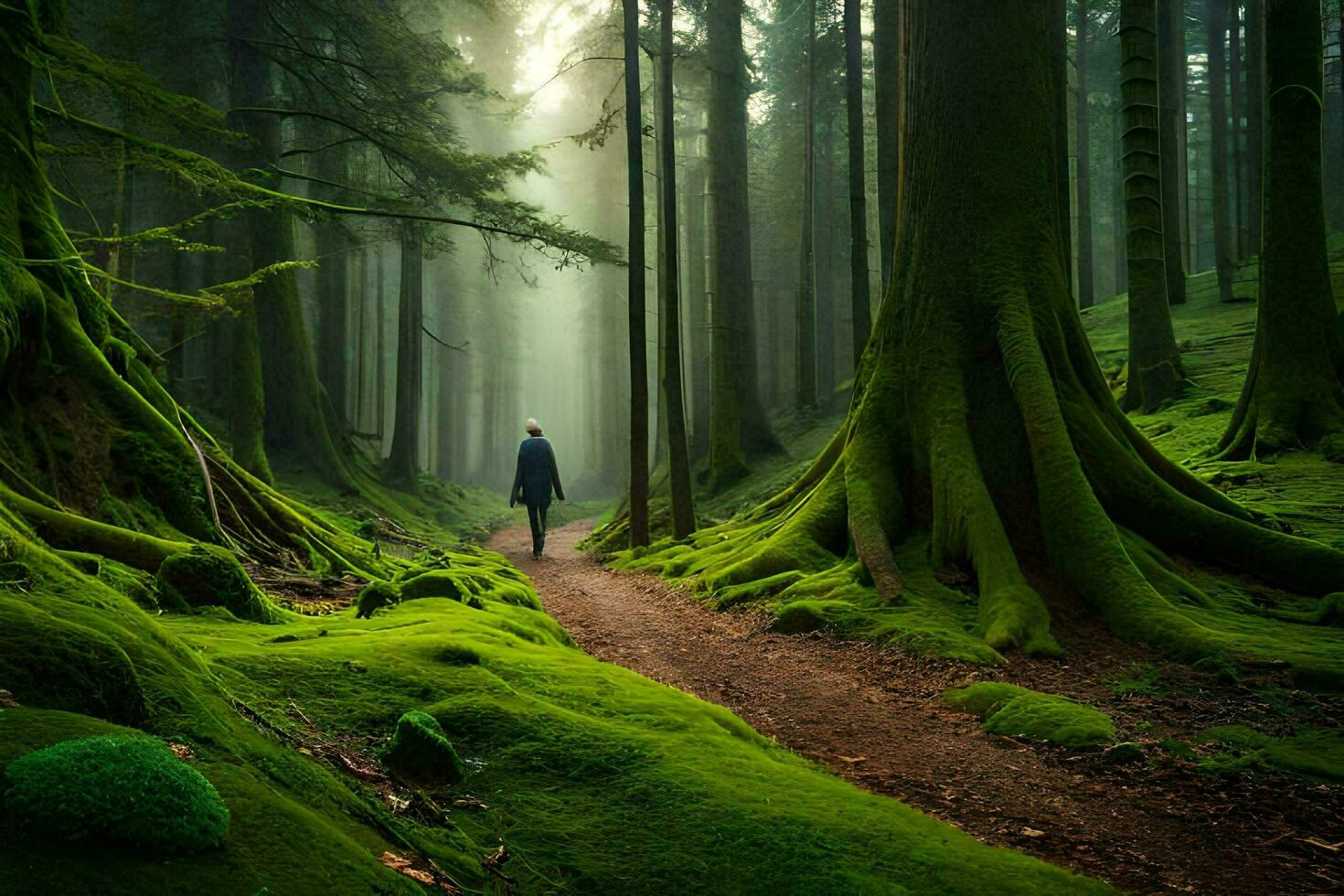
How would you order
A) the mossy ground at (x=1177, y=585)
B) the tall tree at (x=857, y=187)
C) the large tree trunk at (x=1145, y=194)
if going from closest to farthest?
the mossy ground at (x=1177, y=585) → the large tree trunk at (x=1145, y=194) → the tall tree at (x=857, y=187)

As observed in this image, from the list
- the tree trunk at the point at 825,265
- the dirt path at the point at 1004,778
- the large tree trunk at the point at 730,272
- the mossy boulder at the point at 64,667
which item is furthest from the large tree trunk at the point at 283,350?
the tree trunk at the point at 825,265

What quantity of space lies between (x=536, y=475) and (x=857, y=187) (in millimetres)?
7396

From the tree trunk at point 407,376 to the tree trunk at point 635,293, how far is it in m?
9.99

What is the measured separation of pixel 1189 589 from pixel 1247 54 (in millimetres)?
21347

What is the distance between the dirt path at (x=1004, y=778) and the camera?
3191 millimetres

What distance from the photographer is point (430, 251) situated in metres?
16.0

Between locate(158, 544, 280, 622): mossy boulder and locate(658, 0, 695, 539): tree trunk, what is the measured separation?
28.0 feet

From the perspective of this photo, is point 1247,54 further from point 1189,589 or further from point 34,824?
point 34,824

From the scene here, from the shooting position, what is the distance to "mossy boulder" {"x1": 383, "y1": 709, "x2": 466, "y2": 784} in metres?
2.91

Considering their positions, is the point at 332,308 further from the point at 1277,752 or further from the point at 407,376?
the point at 1277,752

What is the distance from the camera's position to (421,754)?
2934 mm

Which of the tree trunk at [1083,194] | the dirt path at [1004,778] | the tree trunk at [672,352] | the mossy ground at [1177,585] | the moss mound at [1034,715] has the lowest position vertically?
the dirt path at [1004,778]

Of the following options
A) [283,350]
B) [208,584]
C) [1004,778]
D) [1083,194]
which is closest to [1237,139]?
[1083,194]

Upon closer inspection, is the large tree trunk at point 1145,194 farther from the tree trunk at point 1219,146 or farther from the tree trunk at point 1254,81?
the tree trunk at point 1254,81
